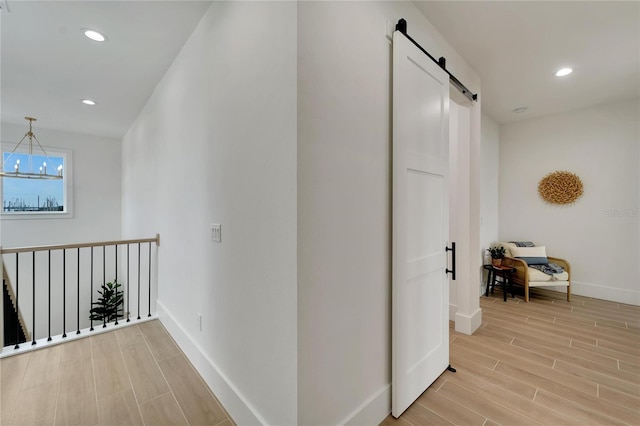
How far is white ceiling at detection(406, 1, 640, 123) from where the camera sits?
196cm

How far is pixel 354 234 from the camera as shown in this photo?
1418 mm

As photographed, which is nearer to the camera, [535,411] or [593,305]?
[535,411]

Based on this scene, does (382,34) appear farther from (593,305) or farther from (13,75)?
(593,305)

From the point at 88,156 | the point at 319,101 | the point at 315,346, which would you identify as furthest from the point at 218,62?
the point at 88,156

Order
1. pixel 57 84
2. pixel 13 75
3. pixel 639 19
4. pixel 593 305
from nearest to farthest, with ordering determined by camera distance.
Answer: pixel 639 19
pixel 13 75
pixel 57 84
pixel 593 305

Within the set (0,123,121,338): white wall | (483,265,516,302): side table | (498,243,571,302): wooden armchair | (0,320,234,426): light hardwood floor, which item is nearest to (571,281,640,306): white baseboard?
(498,243,571,302): wooden armchair

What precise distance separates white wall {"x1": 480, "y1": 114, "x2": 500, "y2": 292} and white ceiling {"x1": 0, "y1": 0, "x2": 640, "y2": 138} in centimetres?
66

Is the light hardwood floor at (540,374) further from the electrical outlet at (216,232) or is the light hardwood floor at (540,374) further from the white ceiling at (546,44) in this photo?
the white ceiling at (546,44)

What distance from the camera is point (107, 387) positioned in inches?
74.2

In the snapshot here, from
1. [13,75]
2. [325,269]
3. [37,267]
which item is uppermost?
[13,75]

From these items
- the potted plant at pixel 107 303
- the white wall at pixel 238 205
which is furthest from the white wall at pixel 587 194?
the potted plant at pixel 107 303

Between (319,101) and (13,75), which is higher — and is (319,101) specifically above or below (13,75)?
below

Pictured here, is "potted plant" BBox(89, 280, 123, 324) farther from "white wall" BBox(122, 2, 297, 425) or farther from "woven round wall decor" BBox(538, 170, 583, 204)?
"woven round wall decor" BBox(538, 170, 583, 204)

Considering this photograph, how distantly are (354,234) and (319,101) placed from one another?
0.69m
